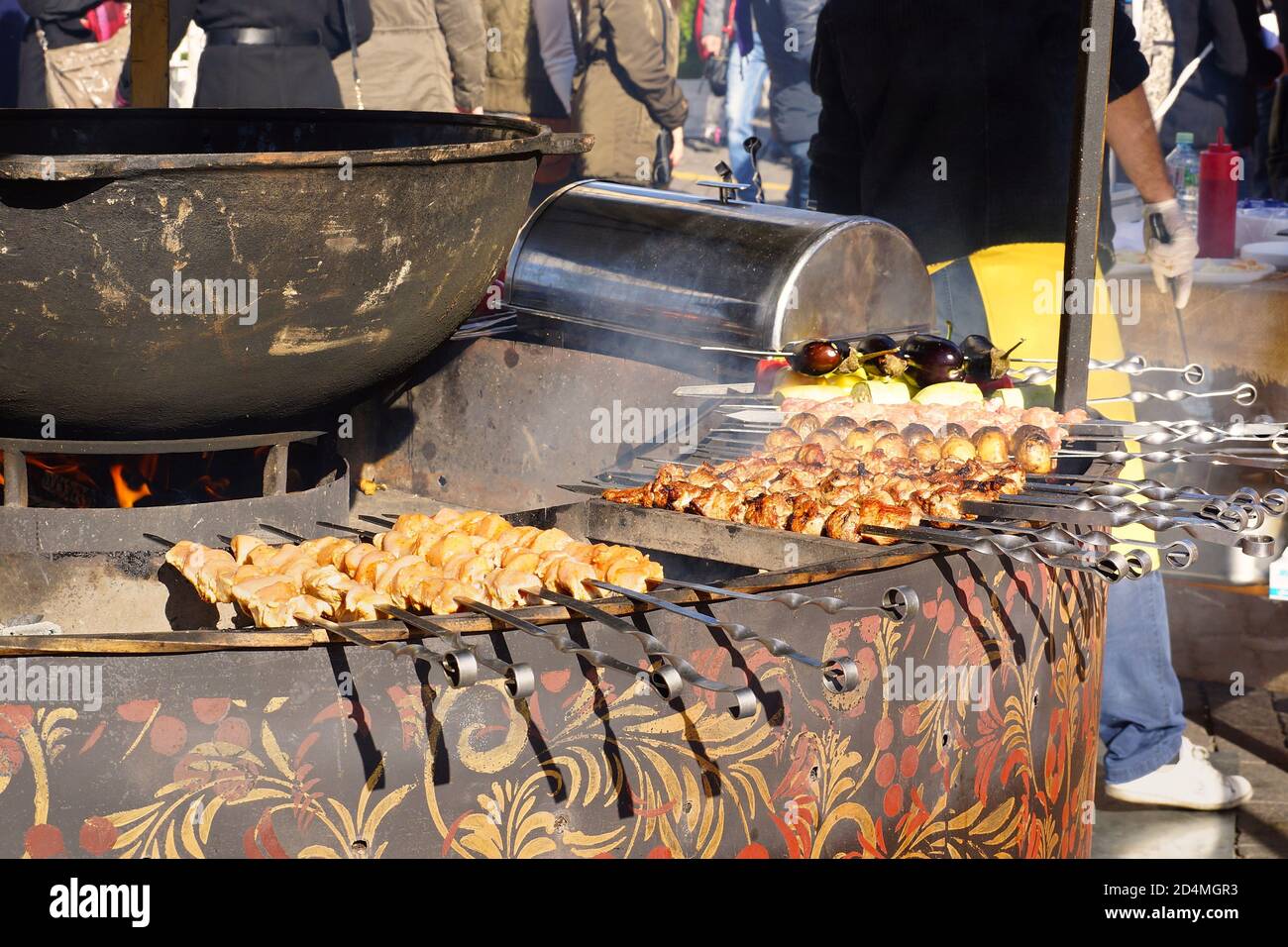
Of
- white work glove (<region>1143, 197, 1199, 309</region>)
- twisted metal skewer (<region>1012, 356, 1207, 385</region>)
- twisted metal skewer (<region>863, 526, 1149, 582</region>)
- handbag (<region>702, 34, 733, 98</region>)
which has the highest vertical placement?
handbag (<region>702, 34, 733, 98</region>)

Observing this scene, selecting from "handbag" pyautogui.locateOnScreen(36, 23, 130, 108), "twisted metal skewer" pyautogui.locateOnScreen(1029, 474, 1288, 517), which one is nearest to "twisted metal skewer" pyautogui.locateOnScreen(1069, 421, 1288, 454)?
"twisted metal skewer" pyautogui.locateOnScreen(1029, 474, 1288, 517)

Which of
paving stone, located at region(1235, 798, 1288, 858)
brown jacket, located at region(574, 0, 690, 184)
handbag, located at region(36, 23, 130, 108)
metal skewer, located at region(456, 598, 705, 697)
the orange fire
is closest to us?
metal skewer, located at region(456, 598, 705, 697)

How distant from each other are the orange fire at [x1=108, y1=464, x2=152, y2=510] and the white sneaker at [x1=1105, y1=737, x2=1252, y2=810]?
3.61 metres

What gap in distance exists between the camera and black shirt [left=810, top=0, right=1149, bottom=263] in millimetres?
5371

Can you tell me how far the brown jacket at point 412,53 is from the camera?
9.04 m

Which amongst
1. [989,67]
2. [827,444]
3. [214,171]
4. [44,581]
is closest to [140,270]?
[214,171]

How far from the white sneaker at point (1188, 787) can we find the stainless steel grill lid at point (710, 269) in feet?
6.30

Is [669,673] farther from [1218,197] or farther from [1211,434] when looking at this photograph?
[1218,197]

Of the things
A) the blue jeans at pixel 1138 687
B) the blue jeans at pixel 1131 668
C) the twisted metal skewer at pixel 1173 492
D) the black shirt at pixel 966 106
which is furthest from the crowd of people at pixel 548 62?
the twisted metal skewer at pixel 1173 492

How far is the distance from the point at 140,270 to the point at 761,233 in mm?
2215

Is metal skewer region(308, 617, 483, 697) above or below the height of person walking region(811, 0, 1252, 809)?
below

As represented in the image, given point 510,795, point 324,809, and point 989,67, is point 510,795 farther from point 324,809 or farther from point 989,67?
point 989,67

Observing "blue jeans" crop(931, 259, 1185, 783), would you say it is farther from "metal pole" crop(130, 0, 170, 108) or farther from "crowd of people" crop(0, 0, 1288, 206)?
"metal pole" crop(130, 0, 170, 108)

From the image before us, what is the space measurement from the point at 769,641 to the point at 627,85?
8.56m
